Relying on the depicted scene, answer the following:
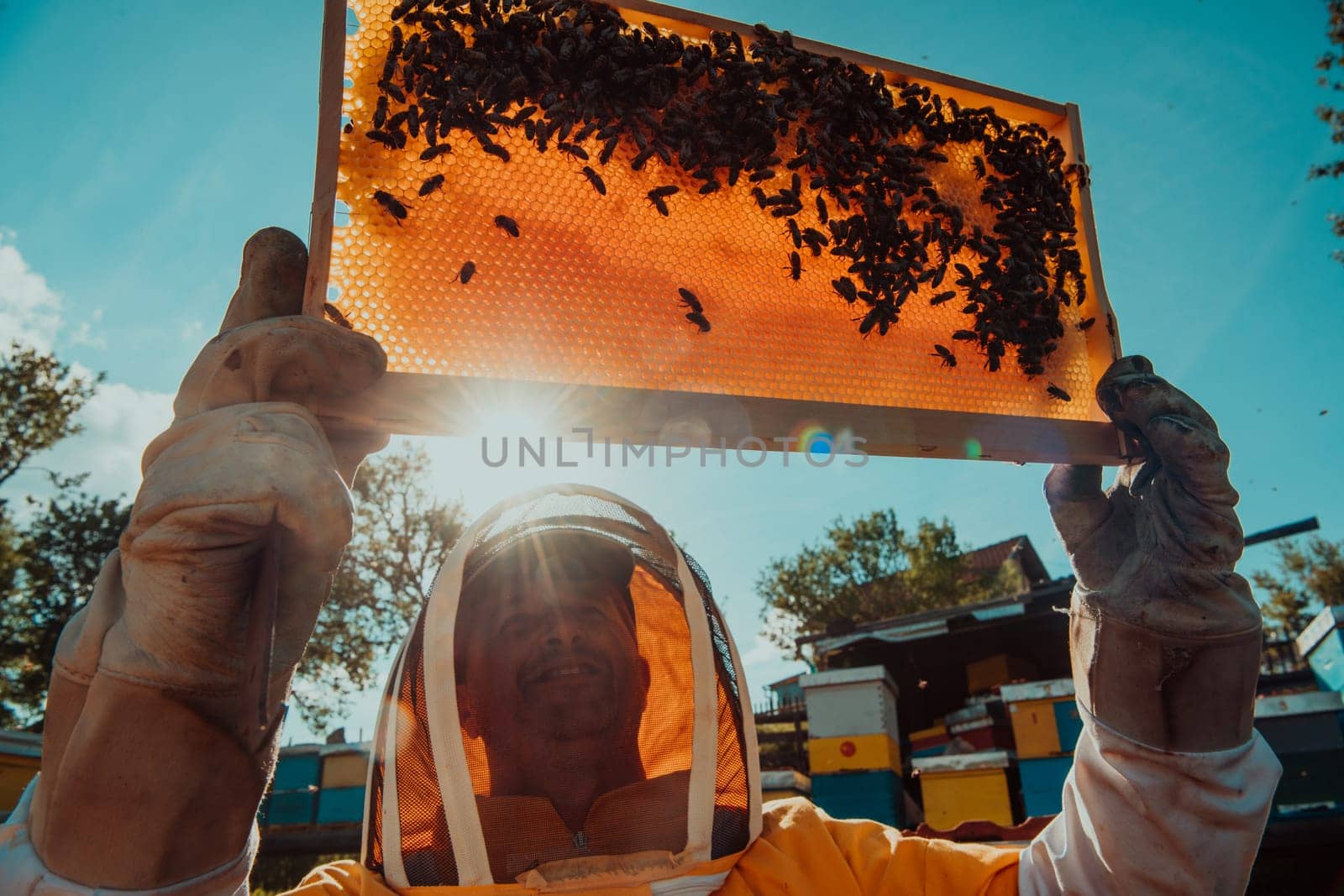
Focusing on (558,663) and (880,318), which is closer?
(558,663)

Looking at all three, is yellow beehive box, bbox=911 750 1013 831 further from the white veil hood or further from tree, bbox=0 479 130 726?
tree, bbox=0 479 130 726

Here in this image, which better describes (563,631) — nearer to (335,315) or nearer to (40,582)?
(335,315)

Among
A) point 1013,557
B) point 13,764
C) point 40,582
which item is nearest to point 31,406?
point 40,582

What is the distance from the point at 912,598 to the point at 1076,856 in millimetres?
39321

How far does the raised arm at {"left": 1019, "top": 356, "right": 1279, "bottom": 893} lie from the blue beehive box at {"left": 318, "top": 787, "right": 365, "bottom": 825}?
9.64m

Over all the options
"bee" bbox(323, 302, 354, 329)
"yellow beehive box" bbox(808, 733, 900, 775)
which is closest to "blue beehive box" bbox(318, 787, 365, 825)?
"yellow beehive box" bbox(808, 733, 900, 775)

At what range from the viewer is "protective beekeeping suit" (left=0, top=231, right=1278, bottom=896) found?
1.83 meters

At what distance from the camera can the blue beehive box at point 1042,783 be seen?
7.44 meters

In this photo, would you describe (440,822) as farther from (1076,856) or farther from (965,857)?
(1076,856)

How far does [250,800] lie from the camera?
197 cm

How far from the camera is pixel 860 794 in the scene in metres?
7.95

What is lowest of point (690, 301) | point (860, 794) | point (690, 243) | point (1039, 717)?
point (860, 794)

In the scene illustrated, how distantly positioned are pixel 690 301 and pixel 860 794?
691cm

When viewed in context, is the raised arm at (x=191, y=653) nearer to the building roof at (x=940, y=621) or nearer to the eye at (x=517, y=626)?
the eye at (x=517, y=626)
